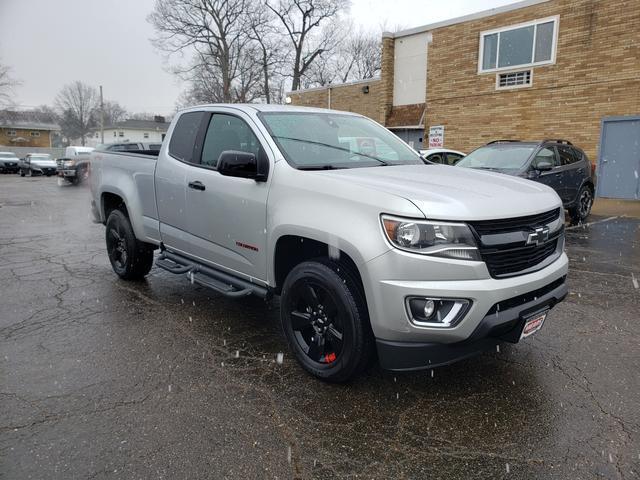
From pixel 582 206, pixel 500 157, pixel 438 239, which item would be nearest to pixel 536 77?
pixel 582 206

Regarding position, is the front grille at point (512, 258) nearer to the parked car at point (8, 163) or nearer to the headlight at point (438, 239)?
the headlight at point (438, 239)

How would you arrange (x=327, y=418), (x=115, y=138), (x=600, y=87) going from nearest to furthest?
(x=327, y=418), (x=600, y=87), (x=115, y=138)

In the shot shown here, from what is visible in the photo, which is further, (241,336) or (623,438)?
(241,336)

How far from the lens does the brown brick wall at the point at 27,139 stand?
58.4 meters

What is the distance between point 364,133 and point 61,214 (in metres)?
10.1

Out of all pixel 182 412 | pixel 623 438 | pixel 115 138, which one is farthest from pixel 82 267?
pixel 115 138

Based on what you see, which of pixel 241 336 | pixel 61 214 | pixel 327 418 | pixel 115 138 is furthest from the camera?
pixel 115 138

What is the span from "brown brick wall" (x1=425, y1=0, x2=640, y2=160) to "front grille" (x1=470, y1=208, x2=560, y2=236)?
13376 millimetres

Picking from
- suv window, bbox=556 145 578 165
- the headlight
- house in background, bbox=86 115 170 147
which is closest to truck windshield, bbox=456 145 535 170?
suv window, bbox=556 145 578 165

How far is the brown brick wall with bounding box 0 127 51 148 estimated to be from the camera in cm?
5844

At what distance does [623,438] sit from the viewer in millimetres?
2629

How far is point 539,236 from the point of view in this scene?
298 cm

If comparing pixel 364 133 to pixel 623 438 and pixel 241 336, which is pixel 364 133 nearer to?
pixel 241 336

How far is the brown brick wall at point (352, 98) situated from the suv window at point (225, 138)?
1708 cm
